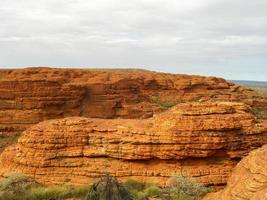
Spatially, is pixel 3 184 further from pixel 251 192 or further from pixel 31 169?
pixel 251 192

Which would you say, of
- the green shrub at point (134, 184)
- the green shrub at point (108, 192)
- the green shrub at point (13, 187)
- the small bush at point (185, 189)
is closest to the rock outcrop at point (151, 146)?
the green shrub at point (134, 184)

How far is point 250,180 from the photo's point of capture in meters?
15.8

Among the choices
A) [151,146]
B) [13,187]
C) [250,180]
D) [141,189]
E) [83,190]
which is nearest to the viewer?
[250,180]

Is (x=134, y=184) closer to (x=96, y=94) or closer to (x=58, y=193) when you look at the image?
(x=58, y=193)

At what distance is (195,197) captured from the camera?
22.2 m

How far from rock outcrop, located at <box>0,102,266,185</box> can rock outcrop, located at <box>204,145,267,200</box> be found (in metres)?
6.36

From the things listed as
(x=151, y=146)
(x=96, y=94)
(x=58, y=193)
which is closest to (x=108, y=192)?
(x=58, y=193)

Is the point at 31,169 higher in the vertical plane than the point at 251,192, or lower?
lower

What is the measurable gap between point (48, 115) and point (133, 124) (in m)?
20.0

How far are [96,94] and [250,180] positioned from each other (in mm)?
34390

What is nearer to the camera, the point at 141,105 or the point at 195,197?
the point at 195,197

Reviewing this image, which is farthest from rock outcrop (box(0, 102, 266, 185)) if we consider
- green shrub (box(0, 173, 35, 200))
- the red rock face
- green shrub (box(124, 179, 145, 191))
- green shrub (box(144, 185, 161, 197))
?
the red rock face

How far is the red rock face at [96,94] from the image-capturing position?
146ft

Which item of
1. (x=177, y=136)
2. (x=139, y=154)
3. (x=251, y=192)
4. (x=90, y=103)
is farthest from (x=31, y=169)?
(x=90, y=103)
